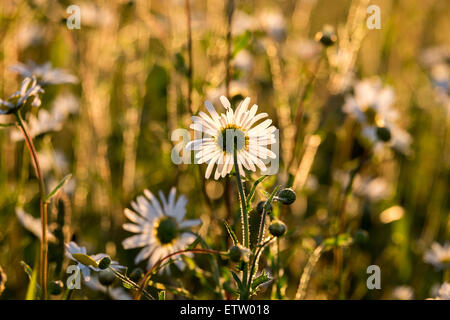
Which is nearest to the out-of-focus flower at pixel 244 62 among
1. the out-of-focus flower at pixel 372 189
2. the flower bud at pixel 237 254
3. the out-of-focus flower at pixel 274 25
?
the out-of-focus flower at pixel 274 25

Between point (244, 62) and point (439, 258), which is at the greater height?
point (244, 62)

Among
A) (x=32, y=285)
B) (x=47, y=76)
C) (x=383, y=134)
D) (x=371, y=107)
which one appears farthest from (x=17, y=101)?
(x=371, y=107)

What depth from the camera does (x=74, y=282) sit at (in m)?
0.90

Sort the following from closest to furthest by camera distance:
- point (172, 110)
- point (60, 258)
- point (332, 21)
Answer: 1. point (60, 258)
2. point (172, 110)
3. point (332, 21)

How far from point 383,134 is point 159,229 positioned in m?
0.64

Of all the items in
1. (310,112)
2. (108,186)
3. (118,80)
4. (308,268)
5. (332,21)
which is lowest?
(308,268)

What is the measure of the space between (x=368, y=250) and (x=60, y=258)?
43.3 inches

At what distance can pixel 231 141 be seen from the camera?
0.82 metres

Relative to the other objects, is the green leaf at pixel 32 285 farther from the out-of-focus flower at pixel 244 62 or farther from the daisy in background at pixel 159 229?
the out-of-focus flower at pixel 244 62

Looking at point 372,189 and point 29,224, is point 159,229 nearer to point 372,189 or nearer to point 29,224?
point 29,224

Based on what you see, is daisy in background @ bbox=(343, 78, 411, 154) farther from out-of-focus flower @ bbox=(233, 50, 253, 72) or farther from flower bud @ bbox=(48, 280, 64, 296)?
flower bud @ bbox=(48, 280, 64, 296)

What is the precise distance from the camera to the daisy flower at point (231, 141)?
811 millimetres
